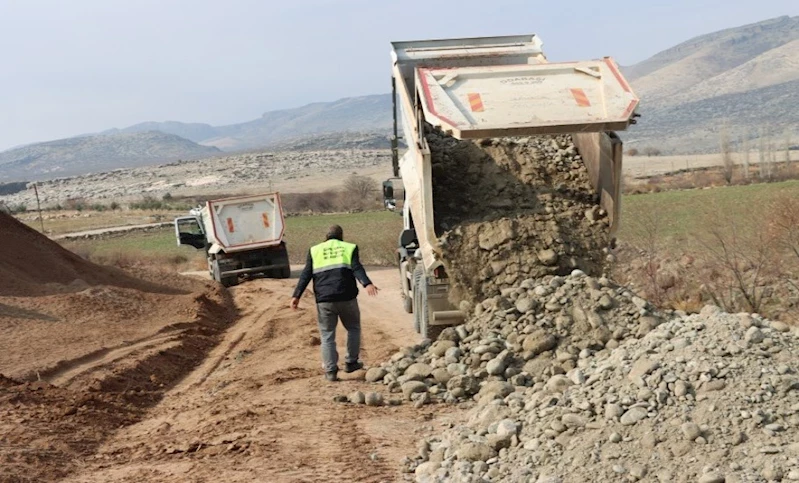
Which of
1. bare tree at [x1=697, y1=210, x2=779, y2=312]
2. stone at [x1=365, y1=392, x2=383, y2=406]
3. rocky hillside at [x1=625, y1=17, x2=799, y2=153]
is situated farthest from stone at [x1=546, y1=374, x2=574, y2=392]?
rocky hillside at [x1=625, y1=17, x2=799, y2=153]

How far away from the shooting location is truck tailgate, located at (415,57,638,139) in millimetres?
9727

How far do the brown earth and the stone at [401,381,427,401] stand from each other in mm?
182

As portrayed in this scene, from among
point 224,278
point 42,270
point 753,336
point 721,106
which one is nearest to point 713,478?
point 753,336

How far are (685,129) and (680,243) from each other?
125 meters

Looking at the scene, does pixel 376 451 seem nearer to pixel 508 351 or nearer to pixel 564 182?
pixel 508 351

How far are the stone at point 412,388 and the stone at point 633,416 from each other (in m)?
2.67

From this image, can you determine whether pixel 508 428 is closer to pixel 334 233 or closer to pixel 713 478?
pixel 713 478

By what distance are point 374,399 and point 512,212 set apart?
3191mm

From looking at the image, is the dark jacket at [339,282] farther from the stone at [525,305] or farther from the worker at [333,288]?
the stone at [525,305]

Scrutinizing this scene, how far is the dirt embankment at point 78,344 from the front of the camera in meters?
7.79

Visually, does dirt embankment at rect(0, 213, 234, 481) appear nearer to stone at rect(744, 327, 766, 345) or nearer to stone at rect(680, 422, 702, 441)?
stone at rect(680, 422, 702, 441)

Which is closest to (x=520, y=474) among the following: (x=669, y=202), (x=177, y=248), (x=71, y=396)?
(x=71, y=396)

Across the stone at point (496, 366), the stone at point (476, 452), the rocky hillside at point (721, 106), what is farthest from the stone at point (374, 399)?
the rocky hillside at point (721, 106)

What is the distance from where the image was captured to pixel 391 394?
8781 millimetres
